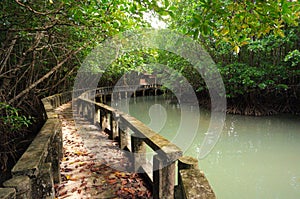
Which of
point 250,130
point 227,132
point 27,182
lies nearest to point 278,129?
point 250,130

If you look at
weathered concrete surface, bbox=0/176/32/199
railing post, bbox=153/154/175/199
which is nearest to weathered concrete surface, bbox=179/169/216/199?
railing post, bbox=153/154/175/199

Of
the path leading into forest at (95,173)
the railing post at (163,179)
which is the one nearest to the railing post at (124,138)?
the path leading into forest at (95,173)

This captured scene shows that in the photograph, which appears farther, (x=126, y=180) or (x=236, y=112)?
(x=236, y=112)

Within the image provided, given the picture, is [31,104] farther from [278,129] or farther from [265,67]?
[265,67]

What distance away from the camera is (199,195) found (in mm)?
1581

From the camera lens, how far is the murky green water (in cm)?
551

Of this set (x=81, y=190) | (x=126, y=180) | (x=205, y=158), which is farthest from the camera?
(x=205, y=158)

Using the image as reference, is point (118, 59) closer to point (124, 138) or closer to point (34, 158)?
point (124, 138)

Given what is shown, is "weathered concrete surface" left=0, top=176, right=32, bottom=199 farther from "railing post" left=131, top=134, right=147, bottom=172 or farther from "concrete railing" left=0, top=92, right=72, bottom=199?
"railing post" left=131, top=134, right=147, bottom=172

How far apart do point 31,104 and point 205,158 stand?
706cm

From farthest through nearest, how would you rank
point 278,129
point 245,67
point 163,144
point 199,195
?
point 245,67
point 278,129
point 163,144
point 199,195

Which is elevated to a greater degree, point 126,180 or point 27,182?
point 27,182

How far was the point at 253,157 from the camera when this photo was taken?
24.6 feet

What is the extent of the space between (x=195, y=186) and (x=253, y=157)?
22.3 feet
